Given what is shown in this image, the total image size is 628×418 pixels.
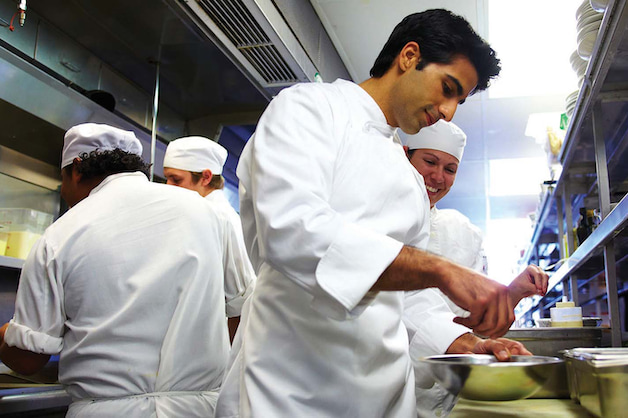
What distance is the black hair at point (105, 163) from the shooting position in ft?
5.71

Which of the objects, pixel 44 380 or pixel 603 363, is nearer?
pixel 603 363

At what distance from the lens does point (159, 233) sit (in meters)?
1.58

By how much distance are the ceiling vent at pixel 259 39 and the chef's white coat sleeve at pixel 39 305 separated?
1.55 meters

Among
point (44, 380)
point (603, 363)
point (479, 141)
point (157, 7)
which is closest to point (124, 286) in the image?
point (44, 380)

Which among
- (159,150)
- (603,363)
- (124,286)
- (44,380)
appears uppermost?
(159,150)

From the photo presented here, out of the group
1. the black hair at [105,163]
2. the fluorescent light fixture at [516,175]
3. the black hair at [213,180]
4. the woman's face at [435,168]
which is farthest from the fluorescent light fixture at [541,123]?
the black hair at [105,163]

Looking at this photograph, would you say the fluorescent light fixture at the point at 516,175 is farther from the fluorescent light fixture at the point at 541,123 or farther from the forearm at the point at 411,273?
the forearm at the point at 411,273

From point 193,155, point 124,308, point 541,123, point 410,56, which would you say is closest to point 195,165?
point 193,155

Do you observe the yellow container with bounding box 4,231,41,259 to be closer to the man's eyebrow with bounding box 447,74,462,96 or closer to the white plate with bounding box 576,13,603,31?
the man's eyebrow with bounding box 447,74,462,96

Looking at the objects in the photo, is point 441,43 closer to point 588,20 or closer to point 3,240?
point 588,20

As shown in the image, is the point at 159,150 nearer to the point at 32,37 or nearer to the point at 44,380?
the point at 32,37

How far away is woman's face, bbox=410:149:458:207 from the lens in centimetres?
213

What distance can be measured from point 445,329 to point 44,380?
3.72 ft

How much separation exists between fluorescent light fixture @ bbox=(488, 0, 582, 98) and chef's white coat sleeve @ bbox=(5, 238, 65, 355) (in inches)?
105
